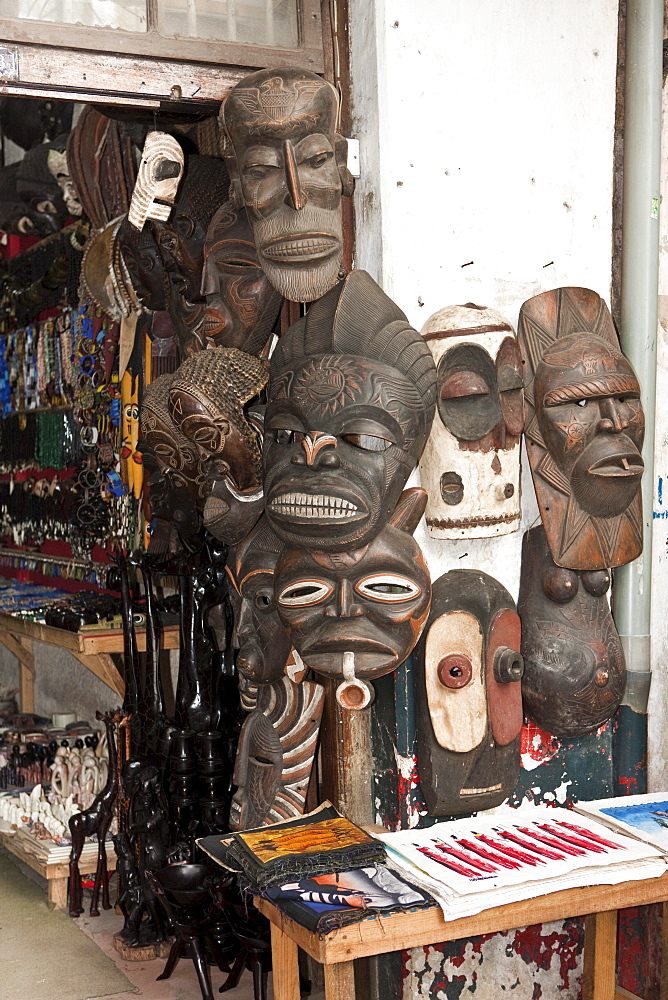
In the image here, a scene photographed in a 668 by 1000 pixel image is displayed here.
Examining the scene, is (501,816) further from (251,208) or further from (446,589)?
(251,208)

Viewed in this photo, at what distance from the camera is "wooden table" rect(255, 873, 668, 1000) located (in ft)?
→ 6.73

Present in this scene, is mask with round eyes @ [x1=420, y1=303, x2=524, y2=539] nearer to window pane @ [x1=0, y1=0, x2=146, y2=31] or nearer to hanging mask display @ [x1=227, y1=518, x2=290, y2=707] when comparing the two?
hanging mask display @ [x1=227, y1=518, x2=290, y2=707]

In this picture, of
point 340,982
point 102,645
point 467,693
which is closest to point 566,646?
point 467,693

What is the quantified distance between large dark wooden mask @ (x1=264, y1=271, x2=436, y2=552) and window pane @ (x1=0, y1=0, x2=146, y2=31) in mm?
727

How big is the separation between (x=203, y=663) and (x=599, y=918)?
4.34ft

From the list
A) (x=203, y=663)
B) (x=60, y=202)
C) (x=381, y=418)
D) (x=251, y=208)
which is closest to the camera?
(x=381, y=418)

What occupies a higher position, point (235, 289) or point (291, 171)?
point (291, 171)

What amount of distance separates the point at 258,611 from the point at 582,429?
0.82 metres

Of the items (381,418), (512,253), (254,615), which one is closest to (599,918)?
(254,615)

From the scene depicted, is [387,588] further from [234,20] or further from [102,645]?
[102,645]

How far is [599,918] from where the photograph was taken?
2.58m

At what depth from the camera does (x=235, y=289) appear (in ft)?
8.55

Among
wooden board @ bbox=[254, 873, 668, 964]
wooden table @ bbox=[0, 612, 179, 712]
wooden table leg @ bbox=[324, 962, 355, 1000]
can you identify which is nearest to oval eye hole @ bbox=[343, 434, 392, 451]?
wooden board @ bbox=[254, 873, 668, 964]

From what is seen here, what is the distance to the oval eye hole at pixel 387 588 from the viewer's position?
89.1 inches
